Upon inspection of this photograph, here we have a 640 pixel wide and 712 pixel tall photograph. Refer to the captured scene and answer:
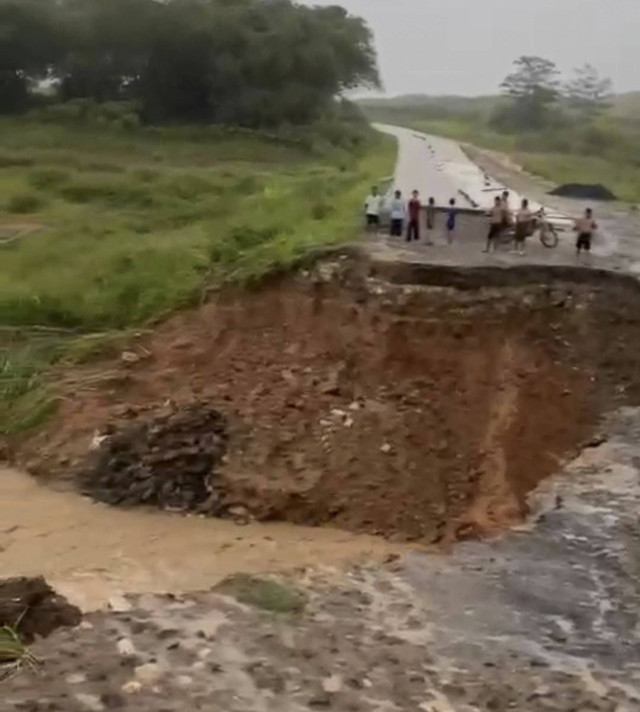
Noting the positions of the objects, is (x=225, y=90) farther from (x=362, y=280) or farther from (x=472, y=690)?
(x=472, y=690)

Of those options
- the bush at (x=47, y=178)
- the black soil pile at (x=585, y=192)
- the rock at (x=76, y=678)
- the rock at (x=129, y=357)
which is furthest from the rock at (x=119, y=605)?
the bush at (x=47, y=178)

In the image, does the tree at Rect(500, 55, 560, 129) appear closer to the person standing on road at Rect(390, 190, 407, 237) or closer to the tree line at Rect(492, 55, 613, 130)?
the tree line at Rect(492, 55, 613, 130)

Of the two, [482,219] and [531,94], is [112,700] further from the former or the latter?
[531,94]

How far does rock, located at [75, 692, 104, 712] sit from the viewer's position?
7199 mm

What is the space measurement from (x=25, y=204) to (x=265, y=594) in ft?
62.1

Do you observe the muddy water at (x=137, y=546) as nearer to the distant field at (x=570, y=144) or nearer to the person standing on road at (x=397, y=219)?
the person standing on road at (x=397, y=219)

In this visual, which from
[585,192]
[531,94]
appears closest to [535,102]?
[531,94]

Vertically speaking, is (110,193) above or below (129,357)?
above

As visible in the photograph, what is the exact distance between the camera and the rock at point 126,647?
7927 mm

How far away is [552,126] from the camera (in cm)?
5375

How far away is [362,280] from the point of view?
14.6m

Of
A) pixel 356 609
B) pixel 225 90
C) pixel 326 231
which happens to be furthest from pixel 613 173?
pixel 356 609

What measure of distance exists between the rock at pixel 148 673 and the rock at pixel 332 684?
1.14 metres

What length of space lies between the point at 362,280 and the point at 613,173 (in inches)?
836
